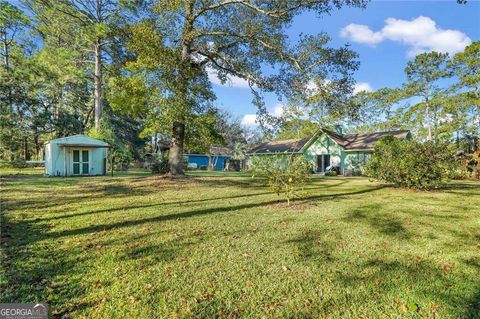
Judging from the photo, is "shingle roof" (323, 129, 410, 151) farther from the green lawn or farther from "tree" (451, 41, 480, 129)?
the green lawn

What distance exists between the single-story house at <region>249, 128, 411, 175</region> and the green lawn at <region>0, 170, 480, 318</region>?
1963 centimetres

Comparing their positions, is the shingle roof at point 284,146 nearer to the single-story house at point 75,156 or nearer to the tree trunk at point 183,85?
the tree trunk at point 183,85

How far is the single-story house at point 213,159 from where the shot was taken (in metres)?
42.9

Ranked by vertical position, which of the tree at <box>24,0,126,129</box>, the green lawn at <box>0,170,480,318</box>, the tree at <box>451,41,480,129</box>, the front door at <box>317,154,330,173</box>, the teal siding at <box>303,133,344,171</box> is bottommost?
the green lawn at <box>0,170,480,318</box>

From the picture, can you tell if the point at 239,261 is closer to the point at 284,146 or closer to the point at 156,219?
the point at 156,219

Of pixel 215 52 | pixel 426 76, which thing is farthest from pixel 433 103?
pixel 215 52

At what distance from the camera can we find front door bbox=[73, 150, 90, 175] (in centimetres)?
2009

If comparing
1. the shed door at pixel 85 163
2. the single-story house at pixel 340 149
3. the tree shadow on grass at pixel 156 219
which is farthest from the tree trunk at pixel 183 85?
the single-story house at pixel 340 149

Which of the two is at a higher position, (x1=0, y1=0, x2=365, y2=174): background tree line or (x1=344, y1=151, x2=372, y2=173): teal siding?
(x1=0, y1=0, x2=365, y2=174): background tree line

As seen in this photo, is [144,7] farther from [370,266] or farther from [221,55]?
[370,266]

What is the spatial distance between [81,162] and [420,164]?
20353 mm

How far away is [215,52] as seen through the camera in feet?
47.4

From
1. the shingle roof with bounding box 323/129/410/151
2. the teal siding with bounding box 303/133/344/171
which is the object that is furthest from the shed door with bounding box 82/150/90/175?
the shingle roof with bounding box 323/129/410/151

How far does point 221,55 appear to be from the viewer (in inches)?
574
